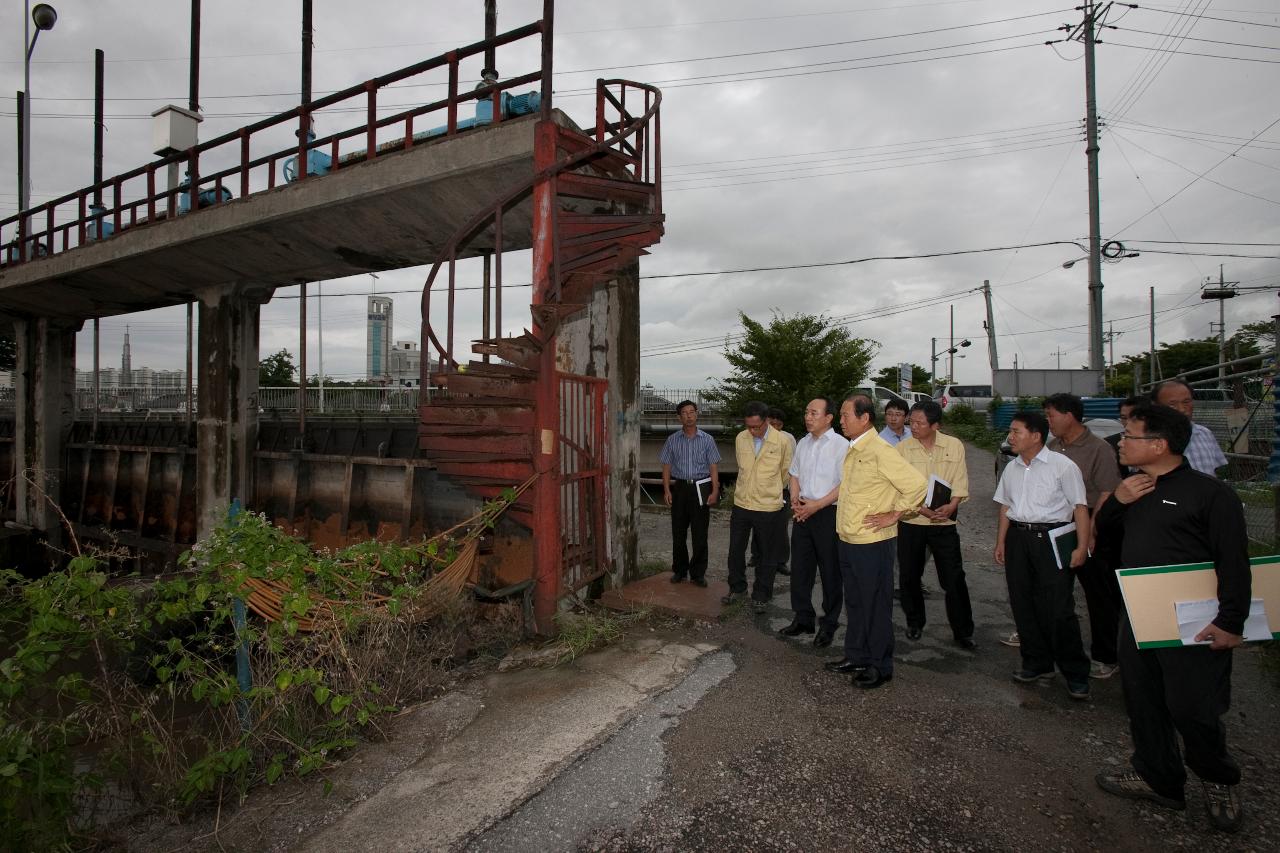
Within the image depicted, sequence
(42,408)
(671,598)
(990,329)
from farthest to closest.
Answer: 1. (990,329)
2. (42,408)
3. (671,598)

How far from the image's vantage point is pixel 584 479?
5.67m

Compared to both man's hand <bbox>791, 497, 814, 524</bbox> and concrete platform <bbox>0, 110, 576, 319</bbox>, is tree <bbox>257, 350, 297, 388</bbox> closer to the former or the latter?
concrete platform <bbox>0, 110, 576, 319</bbox>

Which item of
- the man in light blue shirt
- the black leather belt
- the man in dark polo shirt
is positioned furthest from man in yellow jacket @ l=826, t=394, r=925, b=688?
the man in light blue shirt

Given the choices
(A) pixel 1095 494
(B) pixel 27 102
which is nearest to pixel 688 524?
(A) pixel 1095 494

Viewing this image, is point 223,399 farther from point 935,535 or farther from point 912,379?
point 912,379

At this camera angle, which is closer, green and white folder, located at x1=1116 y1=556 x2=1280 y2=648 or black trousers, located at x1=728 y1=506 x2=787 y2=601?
green and white folder, located at x1=1116 y1=556 x2=1280 y2=648

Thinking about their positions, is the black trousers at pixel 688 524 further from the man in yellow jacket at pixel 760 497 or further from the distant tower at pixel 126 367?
the distant tower at pixel 126 367

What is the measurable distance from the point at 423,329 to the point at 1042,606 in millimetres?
4774

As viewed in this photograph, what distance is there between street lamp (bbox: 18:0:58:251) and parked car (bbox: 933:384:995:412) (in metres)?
28.4

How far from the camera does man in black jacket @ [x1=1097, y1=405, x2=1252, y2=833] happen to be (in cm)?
241

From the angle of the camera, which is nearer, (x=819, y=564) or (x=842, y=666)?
(x=842, y=666)

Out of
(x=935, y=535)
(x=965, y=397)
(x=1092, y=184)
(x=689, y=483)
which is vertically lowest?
Result: (x=935, y=535)

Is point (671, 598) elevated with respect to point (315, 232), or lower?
lower

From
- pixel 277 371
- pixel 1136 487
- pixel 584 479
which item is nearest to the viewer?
pixel 1136 487
